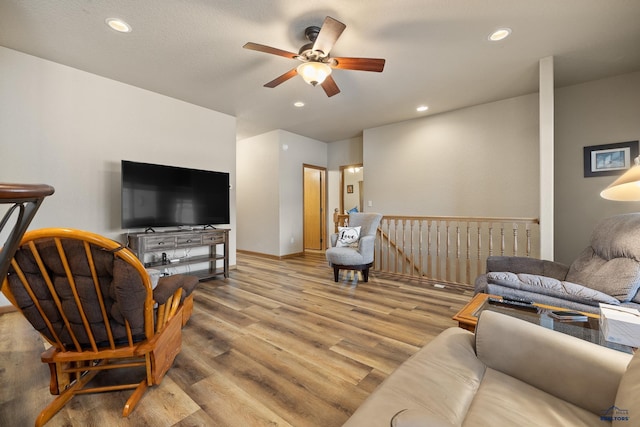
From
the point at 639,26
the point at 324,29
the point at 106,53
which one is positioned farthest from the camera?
the point at 106,53

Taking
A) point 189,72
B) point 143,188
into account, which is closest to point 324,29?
point 189,72

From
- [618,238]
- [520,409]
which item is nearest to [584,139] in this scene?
[618,238]

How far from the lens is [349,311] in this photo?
2.72 metres

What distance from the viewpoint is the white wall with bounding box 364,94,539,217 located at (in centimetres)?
379

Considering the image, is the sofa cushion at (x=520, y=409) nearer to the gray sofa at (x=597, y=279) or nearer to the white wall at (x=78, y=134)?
the gray sofa at (x=597, y=279)

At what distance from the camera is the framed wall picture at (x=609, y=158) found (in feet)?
10.2

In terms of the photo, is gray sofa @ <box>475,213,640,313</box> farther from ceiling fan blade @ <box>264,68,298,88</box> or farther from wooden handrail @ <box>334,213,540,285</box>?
ceiling fan blade @ <box>264,68,298,88</box>

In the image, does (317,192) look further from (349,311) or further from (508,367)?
(508,367)

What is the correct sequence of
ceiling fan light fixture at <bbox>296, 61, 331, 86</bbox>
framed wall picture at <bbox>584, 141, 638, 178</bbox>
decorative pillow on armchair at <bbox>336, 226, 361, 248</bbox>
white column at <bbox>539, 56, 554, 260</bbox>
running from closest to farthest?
ceiling fan light fixture at <bbox>296, 61, 331, 86</bbox> → white column at <bbox>539, 56, 554, 260</bbox> → framed wall picture at <bbox>584, 141, 638, 178</bbox> → decorative pillow on armchair at <bbox>336, 226, 361, 248</bbox>

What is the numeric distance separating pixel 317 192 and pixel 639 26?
5330 mm

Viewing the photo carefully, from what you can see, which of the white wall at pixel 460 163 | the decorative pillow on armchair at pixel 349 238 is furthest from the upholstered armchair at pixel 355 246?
the white wall at pixel 460 163

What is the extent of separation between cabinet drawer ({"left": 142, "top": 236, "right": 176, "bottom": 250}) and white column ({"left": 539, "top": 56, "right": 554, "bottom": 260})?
4324 millimetres

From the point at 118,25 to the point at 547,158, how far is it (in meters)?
4.36

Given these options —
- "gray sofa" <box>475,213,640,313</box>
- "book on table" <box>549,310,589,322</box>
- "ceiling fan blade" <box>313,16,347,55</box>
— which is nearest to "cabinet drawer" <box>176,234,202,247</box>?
"ceiling fan blade" <box>313,16,347,55</box>
